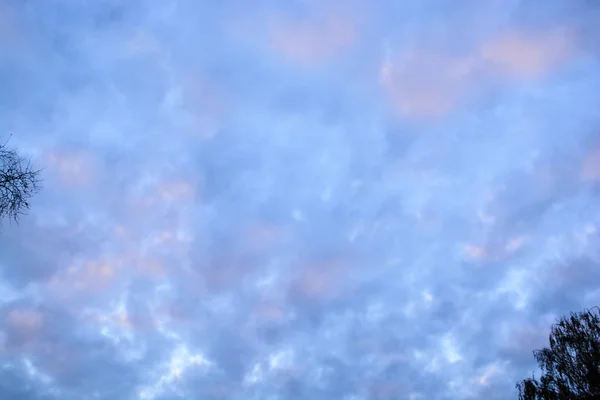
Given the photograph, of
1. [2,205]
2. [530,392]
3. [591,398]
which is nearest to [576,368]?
[591,398]

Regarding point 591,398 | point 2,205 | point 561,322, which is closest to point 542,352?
point 561,322

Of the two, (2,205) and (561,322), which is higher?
(561,322)

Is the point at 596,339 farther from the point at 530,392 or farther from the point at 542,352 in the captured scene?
the point at 530,392

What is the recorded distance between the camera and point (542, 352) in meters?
40.4

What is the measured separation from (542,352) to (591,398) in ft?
23.0

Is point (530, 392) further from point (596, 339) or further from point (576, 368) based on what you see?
point (596, 339)

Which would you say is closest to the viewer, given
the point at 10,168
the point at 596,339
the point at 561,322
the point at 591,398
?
the point at 10,168

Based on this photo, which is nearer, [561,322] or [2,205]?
[2,205]

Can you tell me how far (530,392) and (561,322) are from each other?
867cm

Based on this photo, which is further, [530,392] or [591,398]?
[530,392]

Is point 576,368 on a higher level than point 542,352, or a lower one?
lower

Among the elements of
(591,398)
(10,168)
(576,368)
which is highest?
(10,168)

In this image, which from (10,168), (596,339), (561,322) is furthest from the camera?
(561,322)

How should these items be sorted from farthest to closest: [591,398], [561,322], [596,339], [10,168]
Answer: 1. [561,322]
2. [596,339]
3. [591,398]
4. [10,168]
